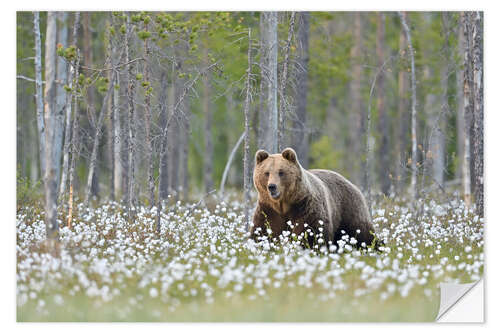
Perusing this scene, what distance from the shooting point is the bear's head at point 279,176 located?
26.4 feet

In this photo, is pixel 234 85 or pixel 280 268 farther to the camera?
pixel 234 85

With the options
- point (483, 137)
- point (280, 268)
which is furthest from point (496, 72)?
point (280, 268)

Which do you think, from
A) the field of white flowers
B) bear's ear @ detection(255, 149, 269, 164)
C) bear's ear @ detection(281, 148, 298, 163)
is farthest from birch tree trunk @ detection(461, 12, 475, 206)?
bear's ear @ detection(255, 149, 269, 164)

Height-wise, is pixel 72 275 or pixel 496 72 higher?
pixel 496 72

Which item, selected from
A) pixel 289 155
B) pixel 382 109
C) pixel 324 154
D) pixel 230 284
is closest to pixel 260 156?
pixel 289 155

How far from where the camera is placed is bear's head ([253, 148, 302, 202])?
8.05 m

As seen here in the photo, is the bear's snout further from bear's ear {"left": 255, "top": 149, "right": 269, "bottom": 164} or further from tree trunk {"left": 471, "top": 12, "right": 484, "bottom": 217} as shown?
tree trunk {"left": 471, "top": 12, "right": 484, "bottom": 217}

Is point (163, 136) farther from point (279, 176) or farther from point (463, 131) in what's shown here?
point (463, 131)

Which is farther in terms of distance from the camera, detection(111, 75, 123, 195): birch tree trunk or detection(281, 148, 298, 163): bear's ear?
detection(111, 75, 123, 195): birch tree trunk

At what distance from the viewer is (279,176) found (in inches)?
319

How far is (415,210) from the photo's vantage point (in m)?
10.8

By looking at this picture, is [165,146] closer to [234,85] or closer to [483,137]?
[234,85]

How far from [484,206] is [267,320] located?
3.37 m
